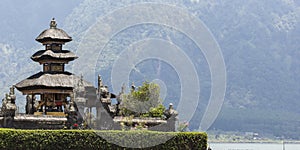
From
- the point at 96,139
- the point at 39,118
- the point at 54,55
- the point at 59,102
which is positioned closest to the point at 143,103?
the point at 59,102

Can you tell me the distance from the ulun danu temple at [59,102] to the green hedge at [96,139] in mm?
2868

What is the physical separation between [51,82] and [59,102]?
179 cm

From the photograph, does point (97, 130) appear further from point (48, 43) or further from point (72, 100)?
point (48, 43)

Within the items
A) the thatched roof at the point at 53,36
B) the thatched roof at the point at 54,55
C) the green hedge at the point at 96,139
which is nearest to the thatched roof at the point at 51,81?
the thatched roof at the point at 54,55

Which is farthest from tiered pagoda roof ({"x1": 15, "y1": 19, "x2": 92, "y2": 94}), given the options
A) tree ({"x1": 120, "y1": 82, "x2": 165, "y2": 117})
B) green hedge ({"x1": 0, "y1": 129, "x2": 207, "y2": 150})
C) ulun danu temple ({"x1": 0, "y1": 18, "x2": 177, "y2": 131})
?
green hedge ({"x1": 0, "y1": 129, "x2": 207, "y2": 150})

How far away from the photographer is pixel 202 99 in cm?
17812

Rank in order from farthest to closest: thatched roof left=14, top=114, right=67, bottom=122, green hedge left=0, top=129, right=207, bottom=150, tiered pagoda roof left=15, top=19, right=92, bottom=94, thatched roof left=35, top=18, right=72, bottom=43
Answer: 1. thatched roof left=35, top=18, right=72, bottom=43
2. tiered pagoda roof left=15, top=19, right=92, bottom=94
3. thatched roof left=14, top=114, right=67, bottom=122
4. green hedge left=0, top=129, right=207, bottom=150

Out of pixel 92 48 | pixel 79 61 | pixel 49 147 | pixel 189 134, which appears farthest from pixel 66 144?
pixel 92 48

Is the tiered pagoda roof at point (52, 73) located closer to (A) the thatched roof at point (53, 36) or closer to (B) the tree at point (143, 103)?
(A) the thatched roof at point (53, 36)

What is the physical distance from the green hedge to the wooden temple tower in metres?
8.03

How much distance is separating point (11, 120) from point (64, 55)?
10.9 meters

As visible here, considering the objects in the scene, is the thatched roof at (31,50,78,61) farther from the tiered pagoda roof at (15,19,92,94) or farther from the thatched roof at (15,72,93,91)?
the thatched roof at (15,72,93,91)

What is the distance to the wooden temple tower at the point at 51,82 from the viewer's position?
45.8 meters

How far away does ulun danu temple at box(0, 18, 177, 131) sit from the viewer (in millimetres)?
39219
